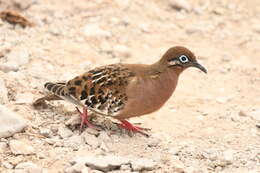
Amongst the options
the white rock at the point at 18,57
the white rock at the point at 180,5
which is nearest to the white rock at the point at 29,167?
the white rock at the point at 18,57

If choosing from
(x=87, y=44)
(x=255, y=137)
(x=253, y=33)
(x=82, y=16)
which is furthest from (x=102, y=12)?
(x=255, y=137)

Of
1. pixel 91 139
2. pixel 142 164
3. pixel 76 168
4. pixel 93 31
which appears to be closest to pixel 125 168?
pixel 142 164

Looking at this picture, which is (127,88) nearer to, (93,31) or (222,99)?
(222,99)

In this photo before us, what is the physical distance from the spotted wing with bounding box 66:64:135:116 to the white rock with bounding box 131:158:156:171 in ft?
2.42

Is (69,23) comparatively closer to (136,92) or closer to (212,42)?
(212,42)

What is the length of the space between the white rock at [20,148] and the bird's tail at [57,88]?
93 centimetres

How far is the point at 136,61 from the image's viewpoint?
9742mm

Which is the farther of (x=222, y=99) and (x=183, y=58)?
(x=222, y=99)

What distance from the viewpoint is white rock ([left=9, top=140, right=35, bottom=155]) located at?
6.00m

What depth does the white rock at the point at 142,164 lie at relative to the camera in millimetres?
5988

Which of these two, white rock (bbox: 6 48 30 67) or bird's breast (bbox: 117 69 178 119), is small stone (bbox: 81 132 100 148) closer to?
bird's breast (bbox: 117 69 178 119)

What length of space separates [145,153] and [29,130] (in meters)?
1.31

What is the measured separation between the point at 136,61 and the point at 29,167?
436 cm

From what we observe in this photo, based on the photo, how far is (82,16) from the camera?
10.8m
